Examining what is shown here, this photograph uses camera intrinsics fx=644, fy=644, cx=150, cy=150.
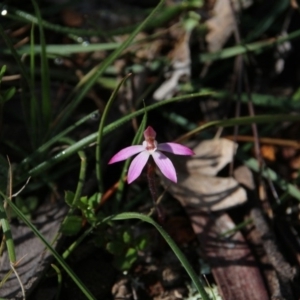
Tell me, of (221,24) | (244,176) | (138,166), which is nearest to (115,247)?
(138,166)

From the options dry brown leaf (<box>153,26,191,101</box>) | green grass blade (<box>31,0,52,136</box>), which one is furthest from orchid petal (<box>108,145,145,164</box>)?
dry brown leaf (<box>153,26,191,101</box>)

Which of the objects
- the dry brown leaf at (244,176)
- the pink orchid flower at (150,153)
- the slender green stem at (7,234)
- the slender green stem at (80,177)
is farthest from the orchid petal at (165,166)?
the dry brown leaf at (244,176)

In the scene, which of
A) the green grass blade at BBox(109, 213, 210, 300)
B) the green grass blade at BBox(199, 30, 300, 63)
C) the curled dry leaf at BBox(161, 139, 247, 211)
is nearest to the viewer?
the green grass blade at BBox(109, 213, 210, 300)

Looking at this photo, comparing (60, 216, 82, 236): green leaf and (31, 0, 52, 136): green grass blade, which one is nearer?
(60, 216, 82, 236): green leaf

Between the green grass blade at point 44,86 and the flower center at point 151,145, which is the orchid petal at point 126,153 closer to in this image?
the flower center at point 151,145

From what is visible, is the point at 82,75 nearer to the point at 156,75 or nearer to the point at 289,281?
the point at 156,75

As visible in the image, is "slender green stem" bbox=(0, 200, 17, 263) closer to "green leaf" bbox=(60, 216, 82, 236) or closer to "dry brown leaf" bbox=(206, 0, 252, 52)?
"green leaf" bbox=(60, 216, 82, 236)

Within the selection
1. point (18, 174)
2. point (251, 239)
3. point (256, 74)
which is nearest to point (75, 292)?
point (18, 174)
